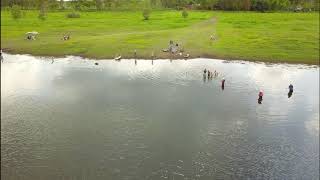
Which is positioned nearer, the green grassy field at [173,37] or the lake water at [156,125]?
the lake water at [156,125]

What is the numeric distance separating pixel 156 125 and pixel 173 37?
203 ft

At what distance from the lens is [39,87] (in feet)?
212

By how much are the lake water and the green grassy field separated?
50.9ft

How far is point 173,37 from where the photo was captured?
107062 mm

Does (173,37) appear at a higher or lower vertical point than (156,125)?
higher

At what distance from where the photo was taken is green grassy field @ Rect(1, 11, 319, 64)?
9156 cm

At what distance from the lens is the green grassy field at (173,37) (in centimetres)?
9156

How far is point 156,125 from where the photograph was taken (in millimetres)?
47938

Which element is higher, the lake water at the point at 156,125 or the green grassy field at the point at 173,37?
the green grassy field at the point at 173,37

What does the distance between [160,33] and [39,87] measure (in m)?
54.3

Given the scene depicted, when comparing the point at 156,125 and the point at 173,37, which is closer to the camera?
the point at 156,125

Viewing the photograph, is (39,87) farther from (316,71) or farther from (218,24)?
(218,24)

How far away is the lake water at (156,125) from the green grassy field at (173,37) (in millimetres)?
15514

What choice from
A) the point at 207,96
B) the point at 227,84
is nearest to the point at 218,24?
the point at 227,84
